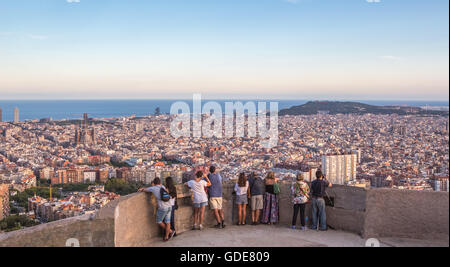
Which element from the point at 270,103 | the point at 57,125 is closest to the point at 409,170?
the point at 270,103

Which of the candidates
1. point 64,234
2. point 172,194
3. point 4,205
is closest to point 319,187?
point 172,194

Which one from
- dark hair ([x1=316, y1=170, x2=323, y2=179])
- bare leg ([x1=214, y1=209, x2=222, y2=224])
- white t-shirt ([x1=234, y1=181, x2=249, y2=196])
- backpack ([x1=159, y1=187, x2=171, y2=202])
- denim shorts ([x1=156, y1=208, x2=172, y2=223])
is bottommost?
bare leg ([x1=214, y1=209, x2=222, y2=224])

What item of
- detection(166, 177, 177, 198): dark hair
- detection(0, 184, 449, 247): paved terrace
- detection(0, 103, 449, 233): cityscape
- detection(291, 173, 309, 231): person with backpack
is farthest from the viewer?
detection(0, 103, 449, 233): cityscape

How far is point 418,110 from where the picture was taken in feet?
131

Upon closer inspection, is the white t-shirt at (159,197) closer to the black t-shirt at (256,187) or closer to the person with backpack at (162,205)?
the person with backpack at (162,205)

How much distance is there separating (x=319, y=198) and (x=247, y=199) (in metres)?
0.98

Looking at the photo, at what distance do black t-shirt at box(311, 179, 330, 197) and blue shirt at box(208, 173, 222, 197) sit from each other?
1.17m

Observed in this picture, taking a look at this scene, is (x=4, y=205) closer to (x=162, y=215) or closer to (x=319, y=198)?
(x=162, y=215)

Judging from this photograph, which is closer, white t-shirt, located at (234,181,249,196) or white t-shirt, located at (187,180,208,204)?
white t-shirt, located at (187,180,208,204)

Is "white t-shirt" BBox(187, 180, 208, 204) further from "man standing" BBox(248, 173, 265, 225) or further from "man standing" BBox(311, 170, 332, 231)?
"man standing" BBox(311, 170, 332, 231)

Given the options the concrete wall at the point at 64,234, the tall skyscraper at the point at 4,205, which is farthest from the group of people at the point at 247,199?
the tall skyscraper at the point at 4,205

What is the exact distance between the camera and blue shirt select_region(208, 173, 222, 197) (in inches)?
218

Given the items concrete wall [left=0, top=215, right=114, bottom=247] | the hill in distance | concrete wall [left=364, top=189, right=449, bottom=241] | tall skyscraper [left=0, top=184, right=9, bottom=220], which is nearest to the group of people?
concrete wall [left=364, top=189, right=449, bottom=241]

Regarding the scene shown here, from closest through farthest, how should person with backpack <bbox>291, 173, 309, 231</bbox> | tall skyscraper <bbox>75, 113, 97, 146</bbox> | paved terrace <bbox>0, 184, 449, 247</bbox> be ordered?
paved terrace <bbox>0, 184, 449, 247</bbox> < person with backpack <bbox>291, 173, 309, 231</bbox> < tall skyscraper <bbox>75, 113, 97, 146</bbox>
